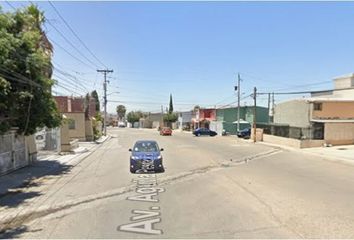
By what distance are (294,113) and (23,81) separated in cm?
4223

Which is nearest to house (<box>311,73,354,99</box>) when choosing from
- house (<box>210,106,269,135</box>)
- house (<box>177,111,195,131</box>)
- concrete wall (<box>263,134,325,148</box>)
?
concrete wall (<box>263,134,325,148</box>)

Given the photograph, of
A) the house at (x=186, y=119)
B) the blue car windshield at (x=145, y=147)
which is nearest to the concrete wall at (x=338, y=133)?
the blue car windshield at (x=145, y=147)

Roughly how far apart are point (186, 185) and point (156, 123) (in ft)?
457

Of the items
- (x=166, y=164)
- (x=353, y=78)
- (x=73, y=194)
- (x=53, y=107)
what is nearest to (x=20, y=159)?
(x=53, y=107)

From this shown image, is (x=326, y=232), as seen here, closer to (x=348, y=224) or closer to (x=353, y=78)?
(x=348, y=224)

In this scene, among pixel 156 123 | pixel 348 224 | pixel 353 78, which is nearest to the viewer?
pixel 348 224

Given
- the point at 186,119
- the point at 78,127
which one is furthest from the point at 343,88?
the point at 186,119

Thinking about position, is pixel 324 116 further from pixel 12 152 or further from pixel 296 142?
pixel 12 152

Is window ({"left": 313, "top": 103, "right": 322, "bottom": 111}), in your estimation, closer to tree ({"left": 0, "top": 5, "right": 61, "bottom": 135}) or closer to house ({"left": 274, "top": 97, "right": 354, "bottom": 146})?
house ({"left": 274, "top": 97, "right": 354, "bottom": 146})

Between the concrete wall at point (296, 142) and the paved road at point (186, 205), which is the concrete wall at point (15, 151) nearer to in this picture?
the paved road at point (186, 205)

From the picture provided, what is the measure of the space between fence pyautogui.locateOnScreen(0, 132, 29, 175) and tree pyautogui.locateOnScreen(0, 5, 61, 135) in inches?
32.6

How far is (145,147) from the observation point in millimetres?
24547

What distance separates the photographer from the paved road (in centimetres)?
1023

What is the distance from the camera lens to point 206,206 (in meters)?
13.2
